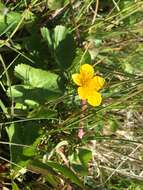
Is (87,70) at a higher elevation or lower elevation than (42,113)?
higher

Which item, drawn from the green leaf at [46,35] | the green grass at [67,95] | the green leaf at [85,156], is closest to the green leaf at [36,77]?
the green grass at [67,95]

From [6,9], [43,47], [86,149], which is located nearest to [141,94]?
[86,149]

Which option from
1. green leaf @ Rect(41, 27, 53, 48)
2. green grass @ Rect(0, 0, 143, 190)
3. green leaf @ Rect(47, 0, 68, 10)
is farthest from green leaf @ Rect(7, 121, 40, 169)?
green leaf @ Rect(47, 0, 68, 10)

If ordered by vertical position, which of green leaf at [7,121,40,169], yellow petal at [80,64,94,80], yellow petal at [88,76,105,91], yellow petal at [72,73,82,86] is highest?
yellow petal at [80,64,94,80]

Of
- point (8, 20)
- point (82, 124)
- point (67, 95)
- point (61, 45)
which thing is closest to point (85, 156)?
point (82, 124)

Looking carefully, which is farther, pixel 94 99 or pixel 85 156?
pixel 85 156

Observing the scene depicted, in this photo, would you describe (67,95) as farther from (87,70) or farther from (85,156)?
(85,156)

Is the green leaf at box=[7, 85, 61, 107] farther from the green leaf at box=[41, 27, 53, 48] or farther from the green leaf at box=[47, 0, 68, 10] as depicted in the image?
the green leaf at box=[47, 0, 68, 10]
